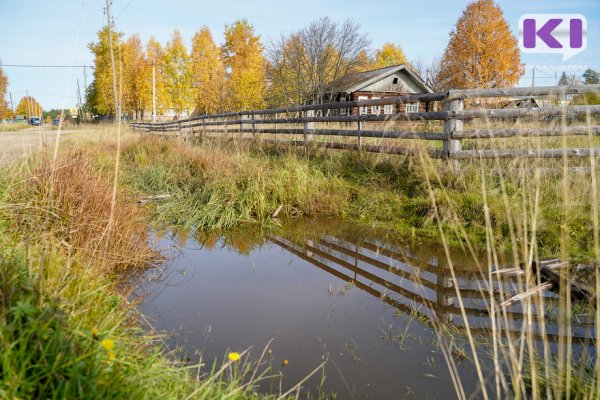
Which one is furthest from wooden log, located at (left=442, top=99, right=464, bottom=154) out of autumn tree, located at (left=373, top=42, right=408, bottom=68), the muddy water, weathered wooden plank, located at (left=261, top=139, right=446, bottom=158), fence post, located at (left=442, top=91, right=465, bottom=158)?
autumn tree, located at (left=373, top=42, right=408, bottom=68)

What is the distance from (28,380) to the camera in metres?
1.38

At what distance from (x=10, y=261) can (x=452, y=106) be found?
5.64 metres

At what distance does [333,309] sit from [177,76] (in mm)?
36514

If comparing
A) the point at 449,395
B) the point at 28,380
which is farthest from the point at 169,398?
the point at 449,395

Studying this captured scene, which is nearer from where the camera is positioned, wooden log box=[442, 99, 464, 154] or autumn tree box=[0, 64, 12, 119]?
wooden log box=[442, 99, 464, 154]

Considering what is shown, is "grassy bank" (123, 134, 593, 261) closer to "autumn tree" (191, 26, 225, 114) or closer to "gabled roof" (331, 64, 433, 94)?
"gabled roof" (331, 64, 433, 94)

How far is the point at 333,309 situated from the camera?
339 centimetres

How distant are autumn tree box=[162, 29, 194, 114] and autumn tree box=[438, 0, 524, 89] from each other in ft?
71.7

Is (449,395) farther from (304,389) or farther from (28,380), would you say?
(28,380)

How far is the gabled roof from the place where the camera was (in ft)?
96.3

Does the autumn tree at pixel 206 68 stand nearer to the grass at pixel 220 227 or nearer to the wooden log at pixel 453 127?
the grass at pixel 220 227

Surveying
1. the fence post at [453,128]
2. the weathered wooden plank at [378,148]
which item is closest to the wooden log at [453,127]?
the fence post at [453,128]

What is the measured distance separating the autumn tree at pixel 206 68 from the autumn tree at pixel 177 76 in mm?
670

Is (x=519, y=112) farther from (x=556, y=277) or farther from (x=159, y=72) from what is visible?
(x=159, y=72)
